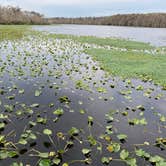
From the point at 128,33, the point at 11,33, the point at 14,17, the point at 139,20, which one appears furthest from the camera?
the point at 139,20

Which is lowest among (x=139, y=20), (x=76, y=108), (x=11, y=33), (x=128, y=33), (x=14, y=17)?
(x=76, y=108)

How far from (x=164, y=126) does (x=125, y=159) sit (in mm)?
1878

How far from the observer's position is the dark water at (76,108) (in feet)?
13.7

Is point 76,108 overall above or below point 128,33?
→ below

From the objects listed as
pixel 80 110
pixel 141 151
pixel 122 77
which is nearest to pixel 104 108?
pixel 80 110

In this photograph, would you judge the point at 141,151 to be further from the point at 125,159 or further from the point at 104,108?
the point at 104,108

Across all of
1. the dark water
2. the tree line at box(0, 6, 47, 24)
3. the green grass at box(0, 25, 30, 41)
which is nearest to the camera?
the dark water

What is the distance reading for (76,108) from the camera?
19.9ft

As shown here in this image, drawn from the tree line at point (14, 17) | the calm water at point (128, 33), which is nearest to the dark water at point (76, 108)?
the calm water at point (128, 33)

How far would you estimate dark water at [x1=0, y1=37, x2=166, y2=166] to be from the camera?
419cm

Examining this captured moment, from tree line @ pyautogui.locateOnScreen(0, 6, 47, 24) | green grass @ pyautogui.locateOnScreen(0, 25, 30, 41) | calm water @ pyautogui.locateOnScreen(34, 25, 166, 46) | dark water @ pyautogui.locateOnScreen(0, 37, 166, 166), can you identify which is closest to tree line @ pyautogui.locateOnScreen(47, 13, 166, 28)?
calm water @ pyautogui.locateOnScreen(34, 25, 166, 46)

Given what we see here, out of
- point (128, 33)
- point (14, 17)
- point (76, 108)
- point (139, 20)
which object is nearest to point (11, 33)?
point (128, 33)

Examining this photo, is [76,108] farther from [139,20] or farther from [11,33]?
[139,20]

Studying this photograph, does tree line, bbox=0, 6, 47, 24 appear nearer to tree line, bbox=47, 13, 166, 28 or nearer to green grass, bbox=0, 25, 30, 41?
green grass, bbox=0, 25, 30, 41
